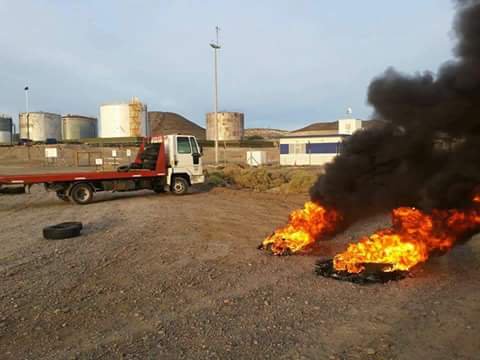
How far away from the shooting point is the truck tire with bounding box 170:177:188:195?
→ 1955 centimetres

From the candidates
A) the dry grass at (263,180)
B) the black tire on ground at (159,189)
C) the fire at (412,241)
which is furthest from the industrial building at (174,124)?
the fire at (412,241)

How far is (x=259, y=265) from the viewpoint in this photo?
27.2 ft

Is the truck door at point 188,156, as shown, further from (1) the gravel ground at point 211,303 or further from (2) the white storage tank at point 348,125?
(2) the white storage tank at point 348,125

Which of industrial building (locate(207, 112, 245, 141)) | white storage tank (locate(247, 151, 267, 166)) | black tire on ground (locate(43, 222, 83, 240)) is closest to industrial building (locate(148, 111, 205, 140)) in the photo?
industrial building (locate(207, 112, 245, 141))

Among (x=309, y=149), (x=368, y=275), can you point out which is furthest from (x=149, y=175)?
(x=309, y=149)

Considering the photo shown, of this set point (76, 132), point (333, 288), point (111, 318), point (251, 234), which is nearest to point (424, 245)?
point (333, 288)

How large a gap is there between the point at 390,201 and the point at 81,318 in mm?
5806

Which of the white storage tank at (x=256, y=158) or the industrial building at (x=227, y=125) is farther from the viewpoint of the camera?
the industrial building at (x=227, y=125)

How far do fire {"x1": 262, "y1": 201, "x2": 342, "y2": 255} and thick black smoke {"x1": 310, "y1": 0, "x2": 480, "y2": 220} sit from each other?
1.21 feet

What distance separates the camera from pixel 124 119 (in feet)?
184

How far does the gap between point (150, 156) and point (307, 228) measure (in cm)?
1146

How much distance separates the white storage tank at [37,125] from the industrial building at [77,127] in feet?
12.4

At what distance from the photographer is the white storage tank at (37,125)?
79381 mm

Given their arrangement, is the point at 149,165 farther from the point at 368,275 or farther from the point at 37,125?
the point at 37,125
